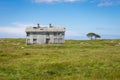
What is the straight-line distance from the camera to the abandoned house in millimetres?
77188

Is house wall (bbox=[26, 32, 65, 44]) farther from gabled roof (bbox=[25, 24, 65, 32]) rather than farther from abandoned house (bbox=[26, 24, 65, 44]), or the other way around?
gabled roof (bbox=[25, 24, 65, 32])

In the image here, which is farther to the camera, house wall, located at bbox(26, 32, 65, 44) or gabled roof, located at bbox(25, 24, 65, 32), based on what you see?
house wall, located at bbox(26, 32, 65, 44)

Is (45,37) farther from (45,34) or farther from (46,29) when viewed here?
(46,29)

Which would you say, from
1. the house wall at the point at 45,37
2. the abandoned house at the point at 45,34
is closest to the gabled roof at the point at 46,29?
the abandoned house at the point at 45,34

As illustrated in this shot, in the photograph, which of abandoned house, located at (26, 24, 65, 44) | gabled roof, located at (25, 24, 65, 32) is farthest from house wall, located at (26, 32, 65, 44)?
gabled roof, located at (25, 24, 65, 32)

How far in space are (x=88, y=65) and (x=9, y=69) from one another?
786cm

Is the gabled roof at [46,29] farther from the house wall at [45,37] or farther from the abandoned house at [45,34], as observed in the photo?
the house wall at [45,37]

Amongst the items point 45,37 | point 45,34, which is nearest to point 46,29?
point 45,34

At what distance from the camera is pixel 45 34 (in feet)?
255

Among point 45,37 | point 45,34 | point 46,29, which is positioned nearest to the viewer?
point 46,29

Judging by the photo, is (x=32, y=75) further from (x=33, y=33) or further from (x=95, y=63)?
(x=33, y=33)

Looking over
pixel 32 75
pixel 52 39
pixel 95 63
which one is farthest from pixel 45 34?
pixel 32 75

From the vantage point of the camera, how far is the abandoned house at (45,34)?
253 feet

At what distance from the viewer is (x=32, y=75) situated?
1822 cm
